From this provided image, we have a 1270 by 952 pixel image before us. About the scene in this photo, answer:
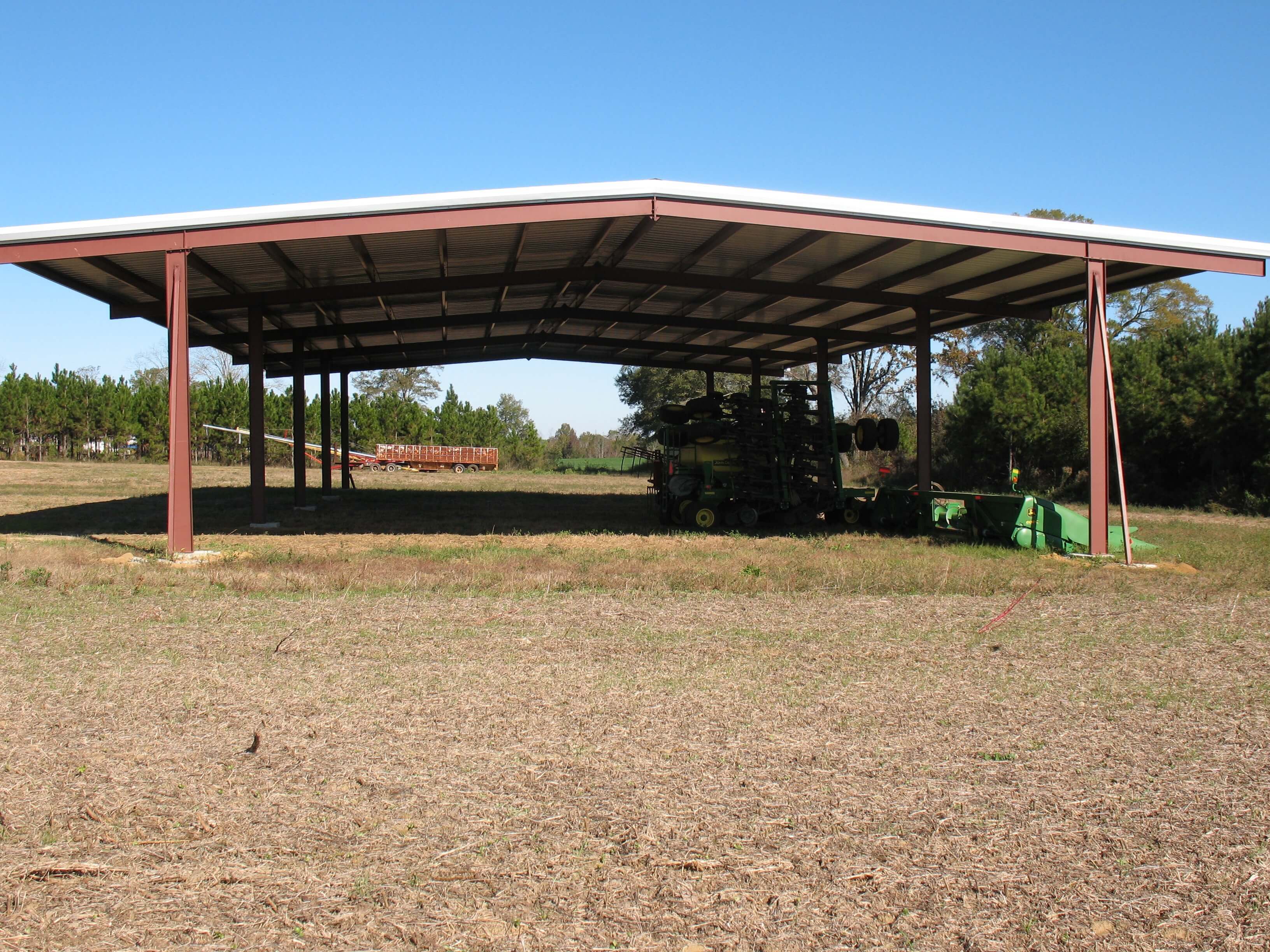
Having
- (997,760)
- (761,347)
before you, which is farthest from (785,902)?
(761,347)

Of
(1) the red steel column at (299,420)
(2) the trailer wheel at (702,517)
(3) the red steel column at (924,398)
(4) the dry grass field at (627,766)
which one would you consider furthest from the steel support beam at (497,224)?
(1) the red steel column at (299,420)

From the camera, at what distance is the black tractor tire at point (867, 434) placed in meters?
21.3

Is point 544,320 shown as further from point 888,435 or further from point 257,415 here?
point 888,435

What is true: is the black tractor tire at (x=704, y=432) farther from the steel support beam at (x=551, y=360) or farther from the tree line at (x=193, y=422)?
the tree line at (x=193, y=422)

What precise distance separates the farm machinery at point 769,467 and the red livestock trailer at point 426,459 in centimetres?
3496

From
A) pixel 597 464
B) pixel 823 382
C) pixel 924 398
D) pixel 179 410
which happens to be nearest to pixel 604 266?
pixel 823 382

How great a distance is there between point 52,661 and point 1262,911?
25.1 feet

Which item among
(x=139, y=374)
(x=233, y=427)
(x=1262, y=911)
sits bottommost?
(x=1262, y=911)

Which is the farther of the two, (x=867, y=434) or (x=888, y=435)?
(x=867, y=434)

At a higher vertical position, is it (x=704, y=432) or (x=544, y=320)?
(x=544, y=320)

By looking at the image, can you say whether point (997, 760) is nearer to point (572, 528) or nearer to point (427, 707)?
point (427, 707)

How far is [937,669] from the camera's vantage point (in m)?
7.32

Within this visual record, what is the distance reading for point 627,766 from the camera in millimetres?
5055

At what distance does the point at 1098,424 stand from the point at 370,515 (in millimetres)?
15481
